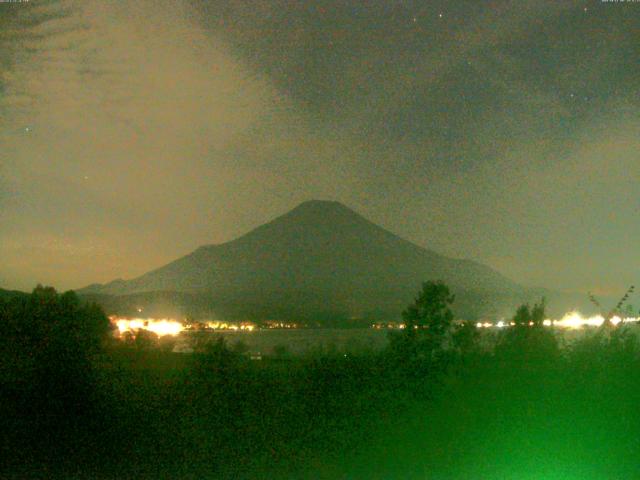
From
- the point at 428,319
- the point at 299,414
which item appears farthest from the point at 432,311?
the point at 299,414

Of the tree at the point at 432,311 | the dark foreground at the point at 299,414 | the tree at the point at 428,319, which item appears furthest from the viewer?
the tree at the point at 432,311

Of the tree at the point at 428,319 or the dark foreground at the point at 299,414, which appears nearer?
the dark foreground at the point at 299,414

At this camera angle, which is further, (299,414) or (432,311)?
(432,311)

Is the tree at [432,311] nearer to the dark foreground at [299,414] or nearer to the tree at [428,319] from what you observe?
the tree at [428,319]

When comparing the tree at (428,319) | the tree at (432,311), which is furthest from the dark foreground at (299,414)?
the tree at (432,311)

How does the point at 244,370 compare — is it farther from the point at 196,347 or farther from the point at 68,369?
the point at 68,369

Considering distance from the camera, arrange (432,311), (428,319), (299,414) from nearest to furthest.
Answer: (299,414) → (428,319) → (432,311)

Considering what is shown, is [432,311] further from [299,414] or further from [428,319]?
[299,414]

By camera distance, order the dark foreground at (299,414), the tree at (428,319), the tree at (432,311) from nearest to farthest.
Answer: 1. the dark foreground at (299,414)
2. the tree at (428,319)
3. the tree at (432,311)

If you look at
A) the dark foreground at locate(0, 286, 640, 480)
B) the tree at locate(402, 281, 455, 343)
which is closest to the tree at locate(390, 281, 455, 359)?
the tree at locate(402, 281, 455, 343)
